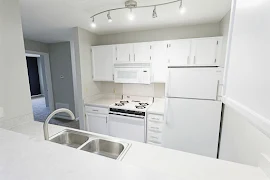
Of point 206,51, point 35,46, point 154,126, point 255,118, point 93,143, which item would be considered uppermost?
point 35,46

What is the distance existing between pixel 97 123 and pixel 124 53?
162 cm

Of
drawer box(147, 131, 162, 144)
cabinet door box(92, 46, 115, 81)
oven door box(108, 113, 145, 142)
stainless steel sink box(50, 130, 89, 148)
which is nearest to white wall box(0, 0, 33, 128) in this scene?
stainless steel sink box(50, 130, 89, 148)

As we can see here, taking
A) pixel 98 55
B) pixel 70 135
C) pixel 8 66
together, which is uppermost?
pixel 98 55

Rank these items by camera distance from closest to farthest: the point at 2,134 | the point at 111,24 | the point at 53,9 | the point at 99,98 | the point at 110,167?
the point at 110,167, the point at 2,134, the point at 53,9, the point at 111,24, the point at 99,98

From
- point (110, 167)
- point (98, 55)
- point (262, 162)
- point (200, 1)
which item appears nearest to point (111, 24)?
point (98, 55)

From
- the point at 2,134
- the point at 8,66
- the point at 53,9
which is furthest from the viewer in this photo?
the point at 53,9

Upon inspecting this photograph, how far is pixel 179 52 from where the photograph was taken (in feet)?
8.08

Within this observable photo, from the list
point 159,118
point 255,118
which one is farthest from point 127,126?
point 255,118

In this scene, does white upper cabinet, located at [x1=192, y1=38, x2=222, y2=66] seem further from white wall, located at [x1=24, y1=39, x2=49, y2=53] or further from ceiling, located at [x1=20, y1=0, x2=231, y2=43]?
white wall, located at [x1=24, y1=39, x2=49, y2=53]

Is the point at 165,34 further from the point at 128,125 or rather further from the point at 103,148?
the point at 103,148

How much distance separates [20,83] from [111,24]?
179 cm

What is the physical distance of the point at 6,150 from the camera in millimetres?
861

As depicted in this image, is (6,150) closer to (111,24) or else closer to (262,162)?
(262,162)

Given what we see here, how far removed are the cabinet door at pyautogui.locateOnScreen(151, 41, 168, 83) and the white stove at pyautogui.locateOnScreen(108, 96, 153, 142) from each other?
65 cm
